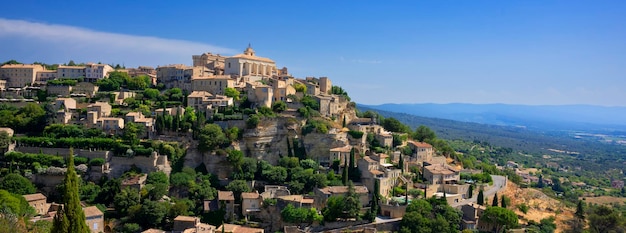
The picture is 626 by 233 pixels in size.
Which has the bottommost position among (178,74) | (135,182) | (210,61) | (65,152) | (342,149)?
(135,182)

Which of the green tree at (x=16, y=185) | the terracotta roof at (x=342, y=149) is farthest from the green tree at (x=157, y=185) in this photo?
the terracotta roof at (x=342, y=149)

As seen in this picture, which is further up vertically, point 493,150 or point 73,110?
point 73,110

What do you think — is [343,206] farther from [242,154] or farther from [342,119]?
[342,119]

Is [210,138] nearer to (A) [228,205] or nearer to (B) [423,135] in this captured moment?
(A) [228,205]

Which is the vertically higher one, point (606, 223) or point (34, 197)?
point (34, 197)

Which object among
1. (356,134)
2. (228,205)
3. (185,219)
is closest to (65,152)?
(185,219)

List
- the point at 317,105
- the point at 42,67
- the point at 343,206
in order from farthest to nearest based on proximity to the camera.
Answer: the point at 42,67
the point at 317,105
the point at 343,206

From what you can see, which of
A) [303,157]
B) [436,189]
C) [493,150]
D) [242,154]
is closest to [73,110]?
[242,154]
